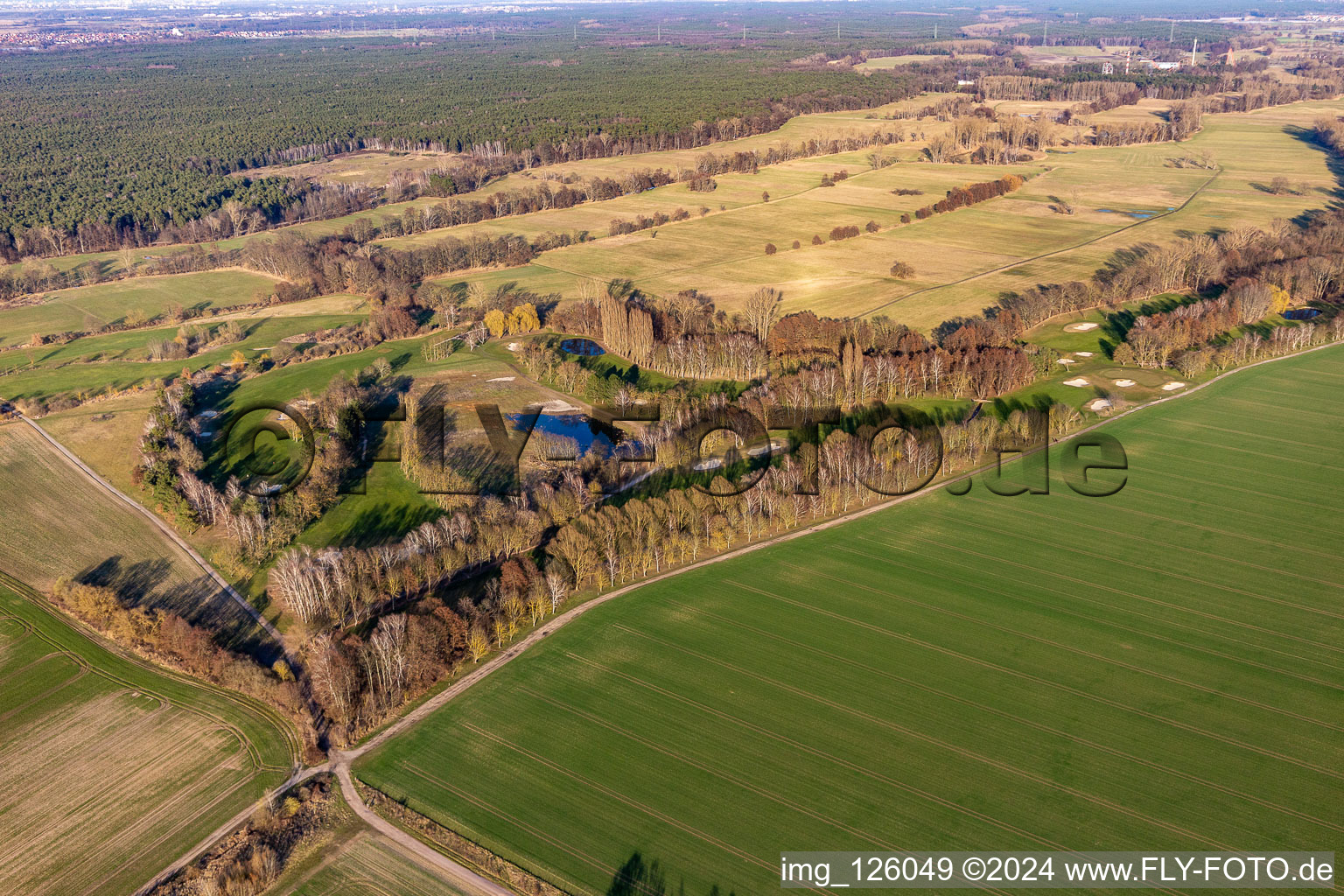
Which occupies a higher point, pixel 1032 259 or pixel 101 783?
pixel 1032 259

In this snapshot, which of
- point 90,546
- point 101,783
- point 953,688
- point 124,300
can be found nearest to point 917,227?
point 953,688

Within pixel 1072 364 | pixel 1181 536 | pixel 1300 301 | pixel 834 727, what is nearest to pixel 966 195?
pixel 1300 301

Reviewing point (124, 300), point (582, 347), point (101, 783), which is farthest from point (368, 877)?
point (124, 300)

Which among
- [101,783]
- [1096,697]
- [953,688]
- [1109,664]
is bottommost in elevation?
[101,783]

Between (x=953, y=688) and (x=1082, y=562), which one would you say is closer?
(x=953, y=688)

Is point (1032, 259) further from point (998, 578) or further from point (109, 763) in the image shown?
point (109, 763)

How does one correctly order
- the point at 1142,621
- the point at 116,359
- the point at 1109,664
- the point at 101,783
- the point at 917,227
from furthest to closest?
the point at 917,227, the point at 116,359, the point at 1142,621, the point at 1109,664, the point at 101,783

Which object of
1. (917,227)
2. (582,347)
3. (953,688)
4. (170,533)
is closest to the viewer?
(953,688)
